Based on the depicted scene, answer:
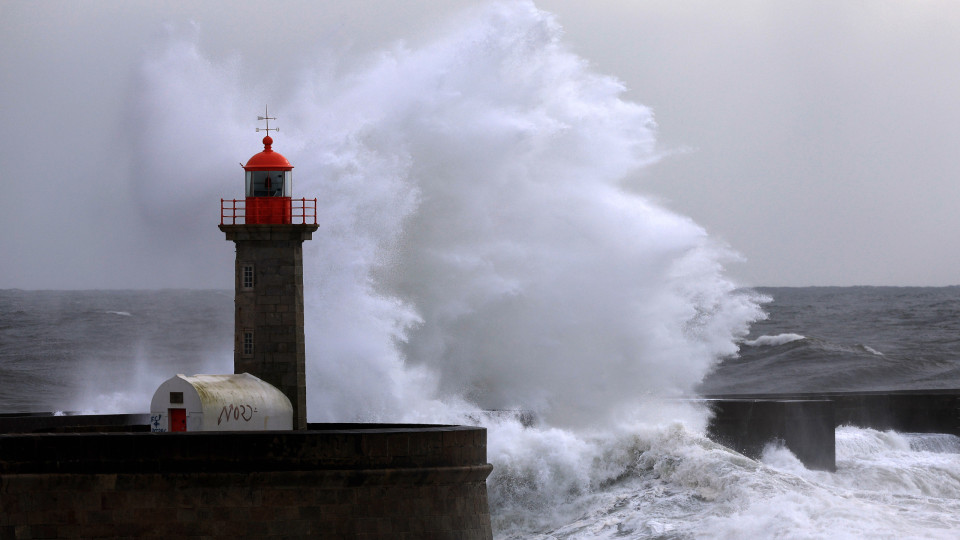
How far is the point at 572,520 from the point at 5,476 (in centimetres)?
602

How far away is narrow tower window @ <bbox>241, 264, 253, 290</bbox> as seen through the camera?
13258mm

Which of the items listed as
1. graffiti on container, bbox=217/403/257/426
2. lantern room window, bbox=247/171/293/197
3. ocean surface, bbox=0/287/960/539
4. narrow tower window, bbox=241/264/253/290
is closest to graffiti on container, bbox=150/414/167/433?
graffiti on container, bbox=217/403/257/426

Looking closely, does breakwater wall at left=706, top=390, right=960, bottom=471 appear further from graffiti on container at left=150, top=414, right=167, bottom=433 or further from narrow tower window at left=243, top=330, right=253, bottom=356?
graffiti on container at left=150, top=414, right=167, bottom=433

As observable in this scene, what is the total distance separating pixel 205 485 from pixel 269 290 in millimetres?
2259

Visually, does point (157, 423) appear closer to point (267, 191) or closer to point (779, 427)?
point (267, 191)

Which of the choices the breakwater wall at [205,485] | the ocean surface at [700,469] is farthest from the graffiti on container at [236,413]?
the ocean surface at [700,469]

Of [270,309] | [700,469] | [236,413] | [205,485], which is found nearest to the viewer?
[205,485]

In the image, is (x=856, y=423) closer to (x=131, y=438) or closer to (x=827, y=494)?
(x=827, y=494)

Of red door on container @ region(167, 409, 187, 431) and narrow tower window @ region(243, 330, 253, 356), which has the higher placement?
narrow tower window @ region(243, 330, 253, 356)

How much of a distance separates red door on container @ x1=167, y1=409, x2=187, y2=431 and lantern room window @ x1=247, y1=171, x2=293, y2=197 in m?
2.14

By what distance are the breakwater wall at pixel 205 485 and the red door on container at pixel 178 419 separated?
898 millimetres

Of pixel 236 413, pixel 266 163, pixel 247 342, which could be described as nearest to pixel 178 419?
pixel 236 413

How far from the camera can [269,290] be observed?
1322 centimetres

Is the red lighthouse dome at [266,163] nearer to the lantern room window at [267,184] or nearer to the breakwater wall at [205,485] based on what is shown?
the lantern room window at [267,184]
